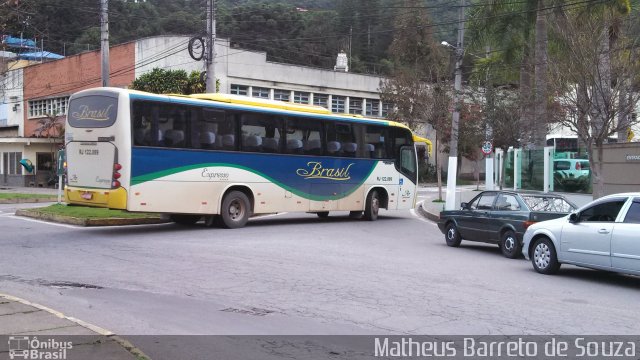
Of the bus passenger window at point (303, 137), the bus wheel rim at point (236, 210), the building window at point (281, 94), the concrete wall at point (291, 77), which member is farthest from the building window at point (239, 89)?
the bus wheel rim at point (236, 210)

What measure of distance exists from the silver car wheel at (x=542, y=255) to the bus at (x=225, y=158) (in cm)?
908

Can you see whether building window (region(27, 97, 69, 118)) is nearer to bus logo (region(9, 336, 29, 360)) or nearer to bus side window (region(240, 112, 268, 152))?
bus side window (region(240, 112, 268, 152))

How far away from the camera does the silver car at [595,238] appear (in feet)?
33.5

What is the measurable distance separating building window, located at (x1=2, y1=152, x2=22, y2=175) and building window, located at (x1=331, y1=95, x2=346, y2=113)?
2410 centimetres

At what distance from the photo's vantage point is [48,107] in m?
50.2

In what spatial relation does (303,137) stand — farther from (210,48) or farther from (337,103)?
(337,103)

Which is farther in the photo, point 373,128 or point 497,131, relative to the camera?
point 497,131

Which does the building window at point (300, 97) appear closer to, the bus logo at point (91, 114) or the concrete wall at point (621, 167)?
the concrete wall at point (621, 167)

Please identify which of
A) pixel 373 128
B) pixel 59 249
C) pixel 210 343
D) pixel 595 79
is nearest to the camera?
pixel 210 343

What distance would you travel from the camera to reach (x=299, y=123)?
1988cm

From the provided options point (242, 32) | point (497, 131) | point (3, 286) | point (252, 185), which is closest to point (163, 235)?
point (252, 185)

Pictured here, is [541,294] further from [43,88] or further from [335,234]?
[43,88]

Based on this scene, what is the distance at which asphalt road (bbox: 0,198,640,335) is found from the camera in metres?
7.57

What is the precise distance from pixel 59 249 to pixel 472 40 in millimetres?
24742
